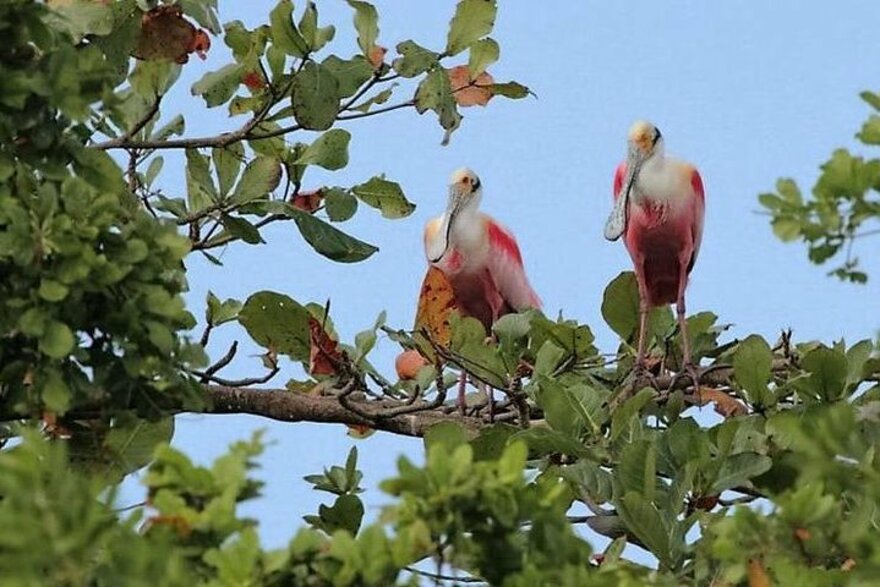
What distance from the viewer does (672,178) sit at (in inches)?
302

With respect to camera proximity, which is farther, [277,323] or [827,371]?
[277,323]

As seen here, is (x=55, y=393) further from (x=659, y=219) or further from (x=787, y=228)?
(x=659, y=219)

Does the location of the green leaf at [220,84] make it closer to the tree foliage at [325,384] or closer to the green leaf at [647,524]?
the tree foliage at [325,384]

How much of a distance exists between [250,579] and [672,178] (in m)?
5.22

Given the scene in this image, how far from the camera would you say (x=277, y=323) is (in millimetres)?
5316

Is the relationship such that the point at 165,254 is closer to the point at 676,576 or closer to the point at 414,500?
the point at 414,500

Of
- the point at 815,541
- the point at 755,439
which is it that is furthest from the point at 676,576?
the point at 815,541

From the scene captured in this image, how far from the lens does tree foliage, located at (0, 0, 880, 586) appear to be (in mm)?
2703

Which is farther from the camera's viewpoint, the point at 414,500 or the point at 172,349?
the point at 172,349

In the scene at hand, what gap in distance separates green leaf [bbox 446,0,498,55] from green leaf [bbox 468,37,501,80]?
0.27 ft

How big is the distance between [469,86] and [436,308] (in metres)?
0.61

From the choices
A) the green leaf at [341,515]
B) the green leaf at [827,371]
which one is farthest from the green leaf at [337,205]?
the green leaf at [827,371]

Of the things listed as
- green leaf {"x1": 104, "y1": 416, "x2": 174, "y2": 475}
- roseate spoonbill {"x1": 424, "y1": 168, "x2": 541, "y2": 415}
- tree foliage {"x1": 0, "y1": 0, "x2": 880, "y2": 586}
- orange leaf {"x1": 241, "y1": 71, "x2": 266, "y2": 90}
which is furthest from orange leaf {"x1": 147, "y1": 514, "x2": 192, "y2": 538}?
roseate spoonbill {"x1": 424, "y1": 168, "x2": 541, "y2": 415}

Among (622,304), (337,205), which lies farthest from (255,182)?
(622,304)
